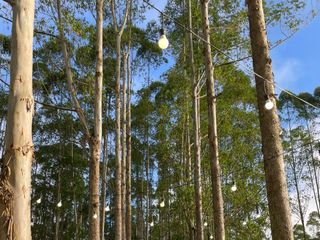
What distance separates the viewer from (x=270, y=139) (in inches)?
152

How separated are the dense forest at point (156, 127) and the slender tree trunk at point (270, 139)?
0.01 m

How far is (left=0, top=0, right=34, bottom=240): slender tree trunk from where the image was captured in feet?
7.89

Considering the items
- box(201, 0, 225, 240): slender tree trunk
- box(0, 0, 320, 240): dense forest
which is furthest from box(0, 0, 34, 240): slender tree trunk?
box(201, 0, 225, 240): slender tree trunk

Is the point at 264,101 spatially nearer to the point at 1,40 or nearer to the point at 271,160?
the point at 271,160

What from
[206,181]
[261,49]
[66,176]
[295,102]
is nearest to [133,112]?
[66,176]

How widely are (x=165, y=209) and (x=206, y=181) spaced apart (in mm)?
9122

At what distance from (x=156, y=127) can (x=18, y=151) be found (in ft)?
60.5

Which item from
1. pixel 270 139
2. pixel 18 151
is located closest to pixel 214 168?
pixel 270 139

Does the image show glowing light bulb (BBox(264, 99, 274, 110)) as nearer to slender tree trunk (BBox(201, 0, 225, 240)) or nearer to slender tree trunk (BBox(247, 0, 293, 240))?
slender tree trunk (BBox(247, 0, 293, 240))

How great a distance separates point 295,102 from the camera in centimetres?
2666

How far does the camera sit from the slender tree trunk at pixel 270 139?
3613 millimetres

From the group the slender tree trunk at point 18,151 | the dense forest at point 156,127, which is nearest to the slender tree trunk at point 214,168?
the dense forest at point 156,127

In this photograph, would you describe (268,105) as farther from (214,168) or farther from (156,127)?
(156,127)

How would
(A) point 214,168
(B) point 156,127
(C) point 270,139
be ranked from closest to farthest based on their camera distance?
1. (C) point 270,139
2. (A) point 214,168
3. (B) point 156,127
